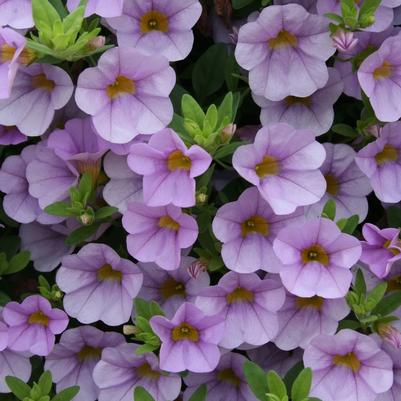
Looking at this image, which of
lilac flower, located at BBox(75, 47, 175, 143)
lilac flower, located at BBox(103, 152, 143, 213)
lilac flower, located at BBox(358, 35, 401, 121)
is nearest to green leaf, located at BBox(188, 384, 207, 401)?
lilac flower, located at BBox(103, 152, 143, 213)

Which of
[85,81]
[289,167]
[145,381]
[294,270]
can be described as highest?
[85,81]

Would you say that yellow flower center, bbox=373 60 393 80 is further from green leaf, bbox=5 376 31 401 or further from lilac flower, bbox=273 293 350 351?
green leaf, bbox=5 376 31 401

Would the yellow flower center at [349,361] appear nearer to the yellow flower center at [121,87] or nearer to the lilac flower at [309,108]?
the lilac flower at [309,108]

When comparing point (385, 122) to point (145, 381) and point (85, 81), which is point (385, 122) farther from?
point (145, 381)

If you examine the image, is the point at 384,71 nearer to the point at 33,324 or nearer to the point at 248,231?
the point at 248,231

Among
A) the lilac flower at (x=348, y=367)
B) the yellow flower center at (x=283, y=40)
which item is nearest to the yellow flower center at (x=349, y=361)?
the lilac flower at (x=348, y=367)

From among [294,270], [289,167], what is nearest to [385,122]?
[289,167]
